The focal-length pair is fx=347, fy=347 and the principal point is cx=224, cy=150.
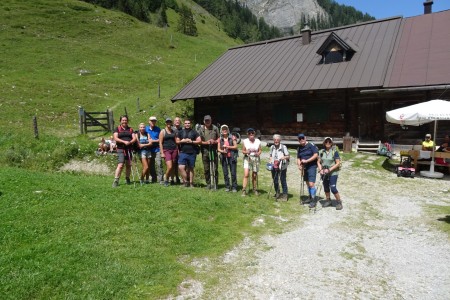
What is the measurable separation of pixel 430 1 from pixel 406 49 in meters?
6.07

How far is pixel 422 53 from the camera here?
1764 cm

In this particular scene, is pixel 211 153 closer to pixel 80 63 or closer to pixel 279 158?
pixel 279 158

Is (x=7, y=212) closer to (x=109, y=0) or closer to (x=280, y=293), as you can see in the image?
(x=280, y=293)

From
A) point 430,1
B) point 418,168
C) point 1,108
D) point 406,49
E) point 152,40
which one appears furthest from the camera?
point 152,40

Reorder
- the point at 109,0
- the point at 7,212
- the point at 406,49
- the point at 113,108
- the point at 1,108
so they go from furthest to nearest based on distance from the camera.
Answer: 1. the point at 109,0
2. the point at 113,108
3. the point at 1,108
4. the point at 406,49
5. the point at 7,212

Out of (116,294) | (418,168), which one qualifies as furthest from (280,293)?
(418,168)

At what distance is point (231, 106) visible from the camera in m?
22.7

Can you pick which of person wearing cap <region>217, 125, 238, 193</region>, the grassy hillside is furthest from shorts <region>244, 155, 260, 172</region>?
the grassy hillside

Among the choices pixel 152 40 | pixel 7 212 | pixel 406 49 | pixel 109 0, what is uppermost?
pixel 109 0

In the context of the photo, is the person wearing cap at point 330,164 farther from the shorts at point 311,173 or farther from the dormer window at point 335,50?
the dormer window at point 335,50

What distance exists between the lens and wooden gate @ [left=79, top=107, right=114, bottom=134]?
67.8 ft

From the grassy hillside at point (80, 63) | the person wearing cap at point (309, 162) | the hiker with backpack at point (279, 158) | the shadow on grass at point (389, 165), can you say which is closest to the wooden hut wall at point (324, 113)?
the shadow on grass at point (389, 165)

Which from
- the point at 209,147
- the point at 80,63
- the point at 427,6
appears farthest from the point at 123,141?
the point at 80,63

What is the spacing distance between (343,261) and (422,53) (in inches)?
631
